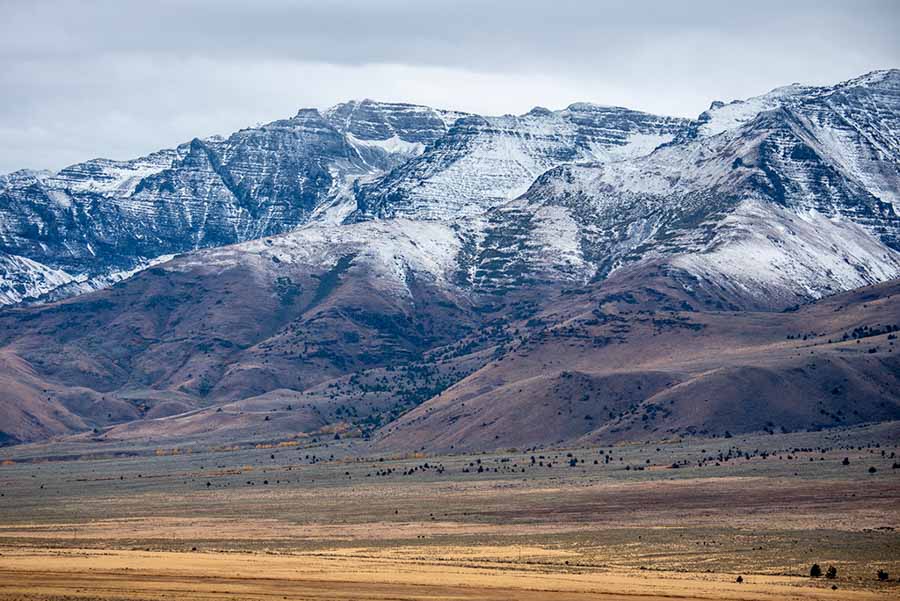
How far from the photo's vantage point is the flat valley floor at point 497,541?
331 feet

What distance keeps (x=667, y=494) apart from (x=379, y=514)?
3181 cm

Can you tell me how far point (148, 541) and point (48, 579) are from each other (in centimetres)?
3776

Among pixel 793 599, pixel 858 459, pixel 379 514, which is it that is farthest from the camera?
pixel 858 459

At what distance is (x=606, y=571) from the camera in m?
111

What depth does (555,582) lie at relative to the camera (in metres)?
103

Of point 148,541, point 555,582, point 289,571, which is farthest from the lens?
point 148,541

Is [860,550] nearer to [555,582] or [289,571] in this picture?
[555,582]

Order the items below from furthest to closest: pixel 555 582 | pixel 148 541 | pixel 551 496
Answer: pixel 551 496, pixel 148 541, pixel 555 582

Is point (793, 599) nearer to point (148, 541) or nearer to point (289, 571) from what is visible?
point (289, 571)

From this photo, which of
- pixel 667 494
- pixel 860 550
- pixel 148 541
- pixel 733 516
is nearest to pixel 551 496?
pixel 667 494

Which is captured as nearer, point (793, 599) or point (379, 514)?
point (793, 599)

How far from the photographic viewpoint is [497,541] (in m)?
138

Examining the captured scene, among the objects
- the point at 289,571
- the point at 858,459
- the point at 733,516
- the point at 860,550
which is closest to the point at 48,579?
the point at 289,571

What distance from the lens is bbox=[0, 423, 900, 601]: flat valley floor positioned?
101m
